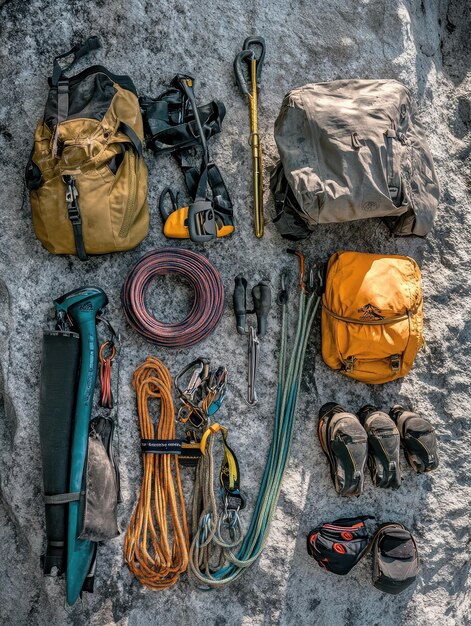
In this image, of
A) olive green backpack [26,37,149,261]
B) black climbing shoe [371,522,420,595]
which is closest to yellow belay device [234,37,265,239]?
olive green backpack [26,37,149,261]

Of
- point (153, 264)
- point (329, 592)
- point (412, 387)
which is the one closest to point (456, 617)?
point (329, 592)

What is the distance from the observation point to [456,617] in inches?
195

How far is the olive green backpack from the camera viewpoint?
4094 millimetres

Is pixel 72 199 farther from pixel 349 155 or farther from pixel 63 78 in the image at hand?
pixel 349 155

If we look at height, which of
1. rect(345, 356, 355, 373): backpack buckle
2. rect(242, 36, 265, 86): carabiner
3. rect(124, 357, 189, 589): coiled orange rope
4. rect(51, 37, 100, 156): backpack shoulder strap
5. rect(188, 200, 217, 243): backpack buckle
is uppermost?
rect(242, 36, 265, 86): carabiner

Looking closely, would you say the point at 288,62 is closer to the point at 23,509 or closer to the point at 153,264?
the point at 153,264

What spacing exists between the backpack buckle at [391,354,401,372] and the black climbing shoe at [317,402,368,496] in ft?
1.35

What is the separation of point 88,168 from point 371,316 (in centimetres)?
193

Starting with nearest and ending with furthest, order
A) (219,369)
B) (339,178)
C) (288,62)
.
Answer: (339,178) → (219,369) → (288,62)

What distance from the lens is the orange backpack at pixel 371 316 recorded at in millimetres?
4402

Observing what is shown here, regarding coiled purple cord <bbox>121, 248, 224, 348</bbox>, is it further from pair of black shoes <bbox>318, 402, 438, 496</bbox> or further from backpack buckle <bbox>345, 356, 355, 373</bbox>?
pair of black shoes <bbox>318, 402, 438, 496</bbox>

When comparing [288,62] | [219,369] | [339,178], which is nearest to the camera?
[339,178]

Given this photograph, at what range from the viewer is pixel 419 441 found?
15.1 ft

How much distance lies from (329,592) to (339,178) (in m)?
2.69
